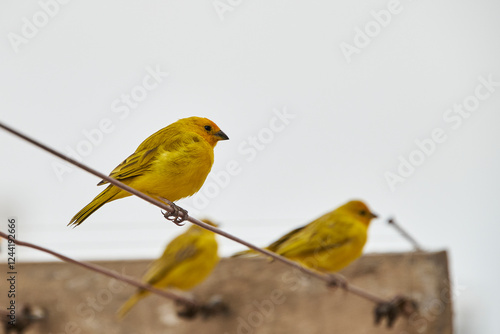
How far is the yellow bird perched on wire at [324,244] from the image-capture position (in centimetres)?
611

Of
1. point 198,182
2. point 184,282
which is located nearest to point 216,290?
point 184,282

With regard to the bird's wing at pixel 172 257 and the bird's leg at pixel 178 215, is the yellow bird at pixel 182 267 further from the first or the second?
the bird's leg at pixel 178 215

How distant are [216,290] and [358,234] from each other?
1481 mm

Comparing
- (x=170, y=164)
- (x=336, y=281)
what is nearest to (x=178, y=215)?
(x=170, y=164)

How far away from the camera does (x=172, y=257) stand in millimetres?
6270

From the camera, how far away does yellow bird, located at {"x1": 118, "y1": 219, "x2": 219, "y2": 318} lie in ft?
20.2

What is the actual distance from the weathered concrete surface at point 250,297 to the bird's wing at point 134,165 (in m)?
2.66

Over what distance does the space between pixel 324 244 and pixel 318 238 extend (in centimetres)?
8

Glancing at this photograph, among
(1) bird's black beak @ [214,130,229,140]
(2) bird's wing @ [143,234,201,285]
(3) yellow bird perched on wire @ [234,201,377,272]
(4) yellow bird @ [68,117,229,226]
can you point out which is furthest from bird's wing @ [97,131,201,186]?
(2) bird's wing @ [143,234,201,285]

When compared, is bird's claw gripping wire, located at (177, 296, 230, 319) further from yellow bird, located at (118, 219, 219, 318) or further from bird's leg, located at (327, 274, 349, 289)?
bird's leg, located at (327, 274, 349, 289)

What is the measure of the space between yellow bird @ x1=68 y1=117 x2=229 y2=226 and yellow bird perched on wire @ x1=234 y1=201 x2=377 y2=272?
209 cm

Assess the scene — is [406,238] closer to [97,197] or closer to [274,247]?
[274,247]

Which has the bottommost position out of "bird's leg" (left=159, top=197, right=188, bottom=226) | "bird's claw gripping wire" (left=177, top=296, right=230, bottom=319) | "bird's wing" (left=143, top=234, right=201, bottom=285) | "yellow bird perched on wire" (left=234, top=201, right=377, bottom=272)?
"bird's claw gripping wire" (left=177, top=296, right=230, bottom=319)

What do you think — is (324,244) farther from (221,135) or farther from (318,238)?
(221,135)
